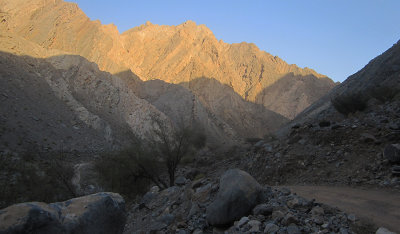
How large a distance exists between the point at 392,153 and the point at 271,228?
6.02 m

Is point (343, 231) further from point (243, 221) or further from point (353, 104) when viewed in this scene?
point (353, 104)

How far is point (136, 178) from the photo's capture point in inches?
683

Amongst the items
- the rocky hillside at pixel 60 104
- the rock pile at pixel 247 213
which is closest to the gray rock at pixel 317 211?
the rock pile at pixel 247 213

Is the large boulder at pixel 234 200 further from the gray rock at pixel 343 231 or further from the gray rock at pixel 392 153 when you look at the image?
the gray rock at pixel 392 153

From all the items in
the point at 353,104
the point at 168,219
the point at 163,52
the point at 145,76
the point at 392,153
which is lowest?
the point at 168,219

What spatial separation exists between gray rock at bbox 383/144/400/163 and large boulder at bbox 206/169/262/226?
16.3 feet

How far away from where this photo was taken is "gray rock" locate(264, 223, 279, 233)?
539 centimetres

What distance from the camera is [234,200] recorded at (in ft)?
21.8

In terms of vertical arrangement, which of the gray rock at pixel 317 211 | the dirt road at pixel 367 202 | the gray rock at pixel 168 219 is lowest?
the gray rock at pixel 168 219

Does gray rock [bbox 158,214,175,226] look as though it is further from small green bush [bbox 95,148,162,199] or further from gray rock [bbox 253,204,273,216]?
small green bush [bbox 95,148,162,199]

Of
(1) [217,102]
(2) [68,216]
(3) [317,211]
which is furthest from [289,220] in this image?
(1) [217,102]

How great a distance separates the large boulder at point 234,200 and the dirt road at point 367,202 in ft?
6.16

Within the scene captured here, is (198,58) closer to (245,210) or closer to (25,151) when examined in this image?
(25,151)

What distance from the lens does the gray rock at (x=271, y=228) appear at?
5.39 meters
